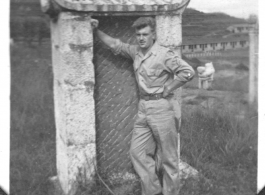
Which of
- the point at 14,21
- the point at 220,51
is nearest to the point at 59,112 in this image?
the point at 14,21

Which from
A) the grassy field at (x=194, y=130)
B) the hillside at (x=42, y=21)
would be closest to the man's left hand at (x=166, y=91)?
the grassy field at (x=194, y=130)

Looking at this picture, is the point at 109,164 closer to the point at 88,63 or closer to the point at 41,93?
the point at 88,63

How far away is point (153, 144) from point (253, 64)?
15.1 ft

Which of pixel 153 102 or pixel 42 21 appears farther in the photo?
pixel 42 21

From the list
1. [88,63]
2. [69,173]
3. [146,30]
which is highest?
[146,30]

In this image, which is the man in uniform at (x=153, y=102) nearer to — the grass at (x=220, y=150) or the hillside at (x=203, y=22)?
the grass at (x=220, y=150)

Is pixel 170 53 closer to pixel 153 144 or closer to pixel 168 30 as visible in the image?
pixel 168 30

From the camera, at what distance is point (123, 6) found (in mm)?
3924

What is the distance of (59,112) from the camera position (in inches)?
164

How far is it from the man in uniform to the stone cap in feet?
0.54

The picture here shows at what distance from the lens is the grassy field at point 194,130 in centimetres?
466

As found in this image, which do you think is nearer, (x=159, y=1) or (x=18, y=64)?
(x=159, y=1)

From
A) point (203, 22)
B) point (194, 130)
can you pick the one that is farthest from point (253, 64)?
point (194, 130)

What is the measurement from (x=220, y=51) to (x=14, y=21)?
14.1 feet
